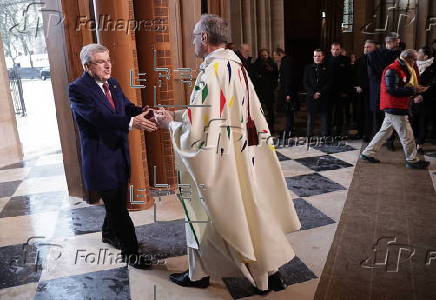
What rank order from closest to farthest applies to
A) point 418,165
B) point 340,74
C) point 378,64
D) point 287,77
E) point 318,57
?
point 418,165
point 378,64
point 318,57
point 340,74
point 287,77

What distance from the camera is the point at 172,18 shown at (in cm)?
555

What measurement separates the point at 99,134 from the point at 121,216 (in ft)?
2.14

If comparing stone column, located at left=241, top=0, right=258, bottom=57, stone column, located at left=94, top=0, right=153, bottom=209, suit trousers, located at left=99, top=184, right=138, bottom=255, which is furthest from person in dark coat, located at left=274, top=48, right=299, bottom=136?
suit trousers, located at left=99, top=184, right=138, bottom=255

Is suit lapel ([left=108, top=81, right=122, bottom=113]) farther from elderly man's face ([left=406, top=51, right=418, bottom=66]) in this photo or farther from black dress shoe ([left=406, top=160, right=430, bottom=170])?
black dress shoe ([left=406, top=160, right=430, bottom=170])

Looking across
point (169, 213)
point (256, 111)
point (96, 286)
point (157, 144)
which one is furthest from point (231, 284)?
point (157, 144)

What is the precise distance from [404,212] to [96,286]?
2.94 m

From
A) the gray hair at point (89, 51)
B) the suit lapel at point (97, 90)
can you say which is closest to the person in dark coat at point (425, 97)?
the suit lapel at point (97, 90)

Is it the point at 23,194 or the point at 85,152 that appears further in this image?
the point at 23,194

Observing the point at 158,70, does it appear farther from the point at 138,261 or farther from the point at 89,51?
the point at 138,261

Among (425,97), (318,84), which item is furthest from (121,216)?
(425,97)

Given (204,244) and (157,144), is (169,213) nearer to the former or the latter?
(157,144)

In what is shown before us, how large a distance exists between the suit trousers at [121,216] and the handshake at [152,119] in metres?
0.50

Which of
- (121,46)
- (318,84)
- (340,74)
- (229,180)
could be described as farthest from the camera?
(340,74)

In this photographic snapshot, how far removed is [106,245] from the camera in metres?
3.89
